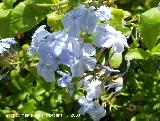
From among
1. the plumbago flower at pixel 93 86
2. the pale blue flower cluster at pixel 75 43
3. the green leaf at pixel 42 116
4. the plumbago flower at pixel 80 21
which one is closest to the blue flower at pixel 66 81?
the plumbago flower at pixel 93 86

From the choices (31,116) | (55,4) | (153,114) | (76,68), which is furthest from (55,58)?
(153,114)

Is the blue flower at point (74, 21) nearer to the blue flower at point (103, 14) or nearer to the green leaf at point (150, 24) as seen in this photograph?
the blue flower at point (103, 14)

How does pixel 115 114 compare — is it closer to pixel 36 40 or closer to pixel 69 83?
pixel 69 83

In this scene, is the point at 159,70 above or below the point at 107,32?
below

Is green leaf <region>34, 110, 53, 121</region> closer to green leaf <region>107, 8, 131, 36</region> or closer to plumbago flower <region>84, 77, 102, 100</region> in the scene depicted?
plumbago flower <region>84, 77, 102, 100</region>

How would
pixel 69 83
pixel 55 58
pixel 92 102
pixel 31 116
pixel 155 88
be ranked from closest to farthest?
1. pixel 55 58
2. pixel 69 83
3. pixel 92 102
4. pixel 31 116
5. pixel 155 88

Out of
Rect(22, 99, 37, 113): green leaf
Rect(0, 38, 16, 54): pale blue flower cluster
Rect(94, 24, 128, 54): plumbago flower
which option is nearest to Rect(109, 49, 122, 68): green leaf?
Rect(94, 24, 128, 54): plumbago flower

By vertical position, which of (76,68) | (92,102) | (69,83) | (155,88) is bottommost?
(155,88)
